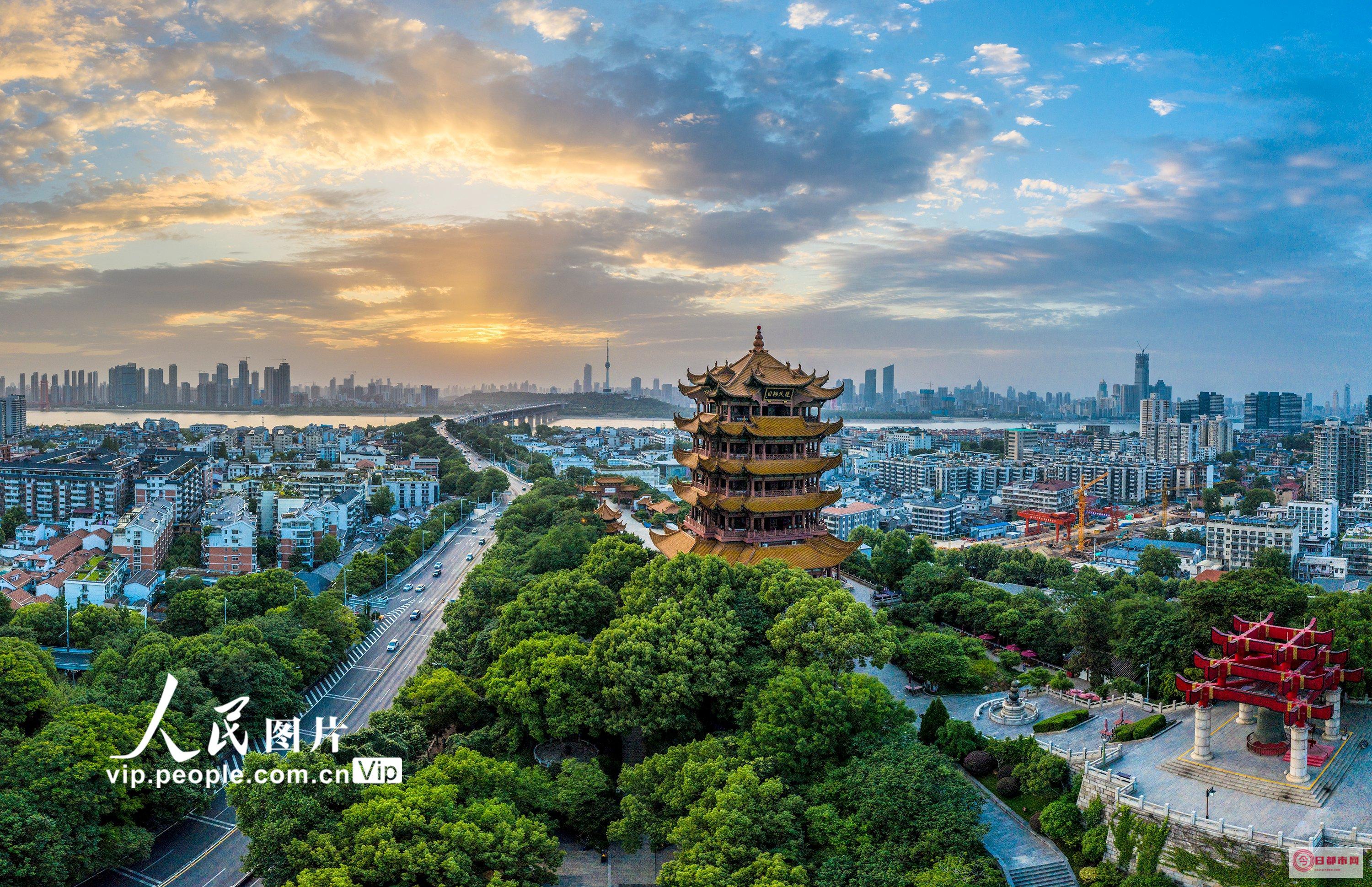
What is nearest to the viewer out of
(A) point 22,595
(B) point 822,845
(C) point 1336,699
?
(B) point 822,845

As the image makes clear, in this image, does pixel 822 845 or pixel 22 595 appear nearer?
pixel 822 845

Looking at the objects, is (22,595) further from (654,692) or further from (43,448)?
(43,448)

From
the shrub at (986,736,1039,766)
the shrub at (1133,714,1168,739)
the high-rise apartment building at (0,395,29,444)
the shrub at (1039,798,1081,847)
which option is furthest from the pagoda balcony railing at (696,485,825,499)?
the high-rise apartment building at (0,395,29,444)

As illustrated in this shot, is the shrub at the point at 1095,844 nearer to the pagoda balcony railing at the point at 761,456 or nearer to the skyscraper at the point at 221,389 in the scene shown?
the pagoda balcony railing at the point at 761,456

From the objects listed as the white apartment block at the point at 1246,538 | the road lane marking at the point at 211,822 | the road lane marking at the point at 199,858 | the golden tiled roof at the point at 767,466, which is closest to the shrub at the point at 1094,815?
the golden tiled roof at the point at 767,466

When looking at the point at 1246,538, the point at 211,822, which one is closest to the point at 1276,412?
the point at 1246,538

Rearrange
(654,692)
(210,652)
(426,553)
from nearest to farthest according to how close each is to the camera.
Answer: (654,692) → (210,652) → (426,553)

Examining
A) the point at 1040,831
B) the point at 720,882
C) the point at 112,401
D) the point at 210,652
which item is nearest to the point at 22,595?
the point at 210,652

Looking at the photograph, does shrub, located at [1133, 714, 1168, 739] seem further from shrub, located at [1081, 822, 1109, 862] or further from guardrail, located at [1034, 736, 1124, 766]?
shrub, located at [1081, 822, 1109, 862]
